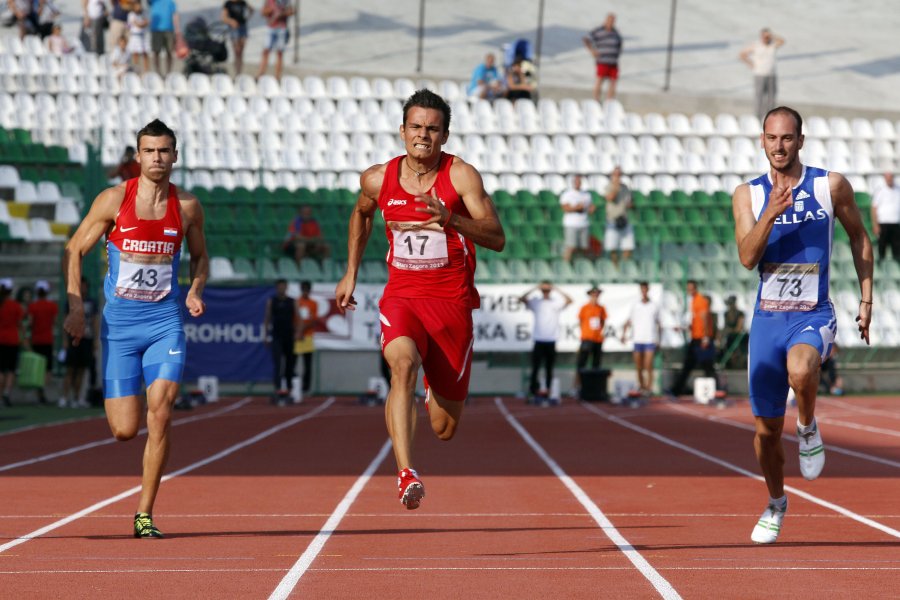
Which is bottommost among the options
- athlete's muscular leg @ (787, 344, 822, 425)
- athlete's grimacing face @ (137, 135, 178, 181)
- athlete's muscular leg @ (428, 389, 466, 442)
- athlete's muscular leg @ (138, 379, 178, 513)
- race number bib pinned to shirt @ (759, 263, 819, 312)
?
athlete's muscular leg @ (138, 379, 178, 513)

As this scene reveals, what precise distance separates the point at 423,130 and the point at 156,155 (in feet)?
5.60

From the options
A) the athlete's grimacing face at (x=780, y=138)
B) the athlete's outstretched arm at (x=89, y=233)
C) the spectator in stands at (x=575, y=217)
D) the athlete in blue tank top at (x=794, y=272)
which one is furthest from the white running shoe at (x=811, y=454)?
the spectator in stands at (x=575, y=217)

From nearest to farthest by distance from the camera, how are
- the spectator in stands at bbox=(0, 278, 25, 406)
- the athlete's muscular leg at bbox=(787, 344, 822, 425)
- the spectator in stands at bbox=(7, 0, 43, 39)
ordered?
the athlete's muscular leg at bbox=(787, 344, 822, 425) → the spectator in stands at bbox=(0, 278, 25, 406) → the spectator in stands at bbox=(7, 0, 43, 39)

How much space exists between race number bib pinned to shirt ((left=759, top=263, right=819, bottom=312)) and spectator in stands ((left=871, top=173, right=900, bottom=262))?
19082 mm

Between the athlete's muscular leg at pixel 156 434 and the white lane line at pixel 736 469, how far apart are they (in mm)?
3674

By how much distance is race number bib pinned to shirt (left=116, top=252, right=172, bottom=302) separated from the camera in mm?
7836

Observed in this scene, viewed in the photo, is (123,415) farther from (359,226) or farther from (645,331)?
(645,331)

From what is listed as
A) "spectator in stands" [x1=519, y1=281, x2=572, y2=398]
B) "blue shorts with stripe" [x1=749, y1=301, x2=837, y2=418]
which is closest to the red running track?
"blue shorts with stripe" [x1=749, y1=301, x2=837, y2=418]

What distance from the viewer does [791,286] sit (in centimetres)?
709

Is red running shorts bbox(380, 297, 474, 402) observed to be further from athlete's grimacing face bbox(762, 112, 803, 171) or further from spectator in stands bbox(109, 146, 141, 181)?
spectator in stands bbox(109, 146, 141, 181)

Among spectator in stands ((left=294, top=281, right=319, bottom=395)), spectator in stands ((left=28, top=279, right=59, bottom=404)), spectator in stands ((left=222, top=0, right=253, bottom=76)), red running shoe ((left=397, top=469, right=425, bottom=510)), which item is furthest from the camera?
spectator in stands ((left=222, top=0, right=253, bottom=76))

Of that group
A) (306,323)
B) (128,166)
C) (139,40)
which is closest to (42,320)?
(128,166)

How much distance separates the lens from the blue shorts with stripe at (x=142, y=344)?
25.6 ft

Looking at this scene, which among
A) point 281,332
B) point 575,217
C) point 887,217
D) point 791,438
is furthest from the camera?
point 887,217
